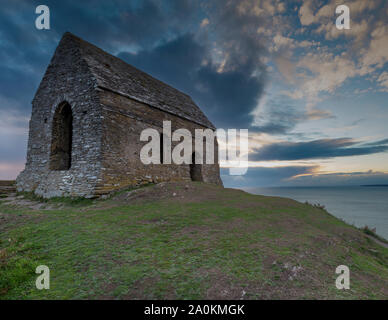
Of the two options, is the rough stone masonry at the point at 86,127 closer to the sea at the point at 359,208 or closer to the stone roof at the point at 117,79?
the stone roof at the point at 117,79

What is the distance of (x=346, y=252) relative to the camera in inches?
220

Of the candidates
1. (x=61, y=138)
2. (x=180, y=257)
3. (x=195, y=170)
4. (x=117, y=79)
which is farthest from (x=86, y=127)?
(x=195, y=170)

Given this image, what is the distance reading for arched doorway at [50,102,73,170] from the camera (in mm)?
13367

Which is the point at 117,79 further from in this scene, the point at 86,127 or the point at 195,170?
the point at 195,170

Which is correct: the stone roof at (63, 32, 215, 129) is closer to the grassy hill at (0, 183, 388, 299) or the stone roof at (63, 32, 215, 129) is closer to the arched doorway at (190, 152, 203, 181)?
the arched doorway at (190, 152, 203, 181)

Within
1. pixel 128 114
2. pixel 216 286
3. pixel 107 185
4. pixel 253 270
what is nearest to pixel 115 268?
pixel 216 286

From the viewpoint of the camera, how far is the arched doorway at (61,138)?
526 inches

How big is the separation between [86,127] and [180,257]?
1064 centimetres

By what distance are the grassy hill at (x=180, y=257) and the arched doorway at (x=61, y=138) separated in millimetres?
6584

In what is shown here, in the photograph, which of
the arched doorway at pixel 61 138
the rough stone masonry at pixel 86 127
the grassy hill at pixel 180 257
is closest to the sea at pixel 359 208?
the grassy hill at pixel 180 257

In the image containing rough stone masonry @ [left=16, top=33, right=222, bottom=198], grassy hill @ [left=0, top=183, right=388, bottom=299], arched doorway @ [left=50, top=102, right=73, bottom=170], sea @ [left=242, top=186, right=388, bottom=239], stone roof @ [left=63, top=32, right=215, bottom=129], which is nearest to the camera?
grassy hill @ [left=0, top=183, right=388, bottom=299]

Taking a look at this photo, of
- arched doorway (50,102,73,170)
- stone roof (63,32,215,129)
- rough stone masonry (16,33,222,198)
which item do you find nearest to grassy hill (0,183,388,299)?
rough stone masonry (16,33,222,198)

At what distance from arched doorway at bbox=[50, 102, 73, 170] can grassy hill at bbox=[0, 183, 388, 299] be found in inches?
259

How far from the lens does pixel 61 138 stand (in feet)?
45.2
